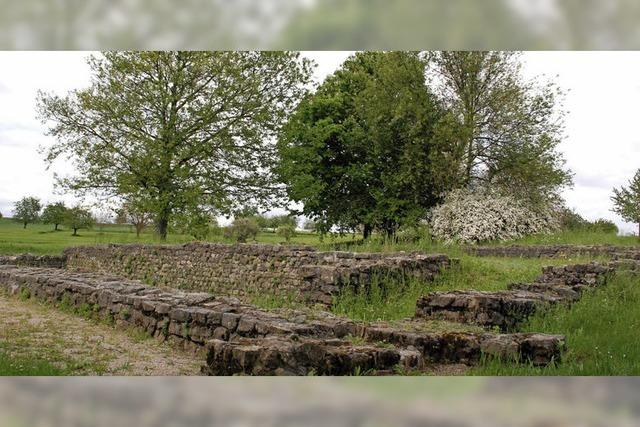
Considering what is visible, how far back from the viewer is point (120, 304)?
8984mm

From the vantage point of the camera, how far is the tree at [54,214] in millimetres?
8734

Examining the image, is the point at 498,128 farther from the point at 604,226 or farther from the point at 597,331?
the point at 597,331

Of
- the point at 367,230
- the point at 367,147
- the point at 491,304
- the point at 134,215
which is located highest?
the point at 367,147

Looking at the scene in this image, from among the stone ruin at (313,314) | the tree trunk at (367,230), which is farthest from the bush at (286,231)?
the stone ruin at (313,314)

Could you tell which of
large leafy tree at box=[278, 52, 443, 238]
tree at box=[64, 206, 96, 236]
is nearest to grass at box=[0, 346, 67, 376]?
tree at box=[64, 206, 96, 236]

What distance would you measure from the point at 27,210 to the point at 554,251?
40.5 ft

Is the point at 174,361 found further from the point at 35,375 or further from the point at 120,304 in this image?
the point at 120,304

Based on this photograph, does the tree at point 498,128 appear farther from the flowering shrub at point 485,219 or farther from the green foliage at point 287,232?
the green foliage at point 287,232

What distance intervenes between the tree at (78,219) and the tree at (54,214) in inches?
11.0

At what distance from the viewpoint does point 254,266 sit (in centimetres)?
1448

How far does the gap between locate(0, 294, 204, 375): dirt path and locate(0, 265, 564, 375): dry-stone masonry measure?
26 centimetres

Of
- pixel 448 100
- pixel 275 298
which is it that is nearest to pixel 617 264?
pixel 275 298

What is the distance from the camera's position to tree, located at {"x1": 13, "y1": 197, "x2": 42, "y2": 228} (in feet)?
25.2

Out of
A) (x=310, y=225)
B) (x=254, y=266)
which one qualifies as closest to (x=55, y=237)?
(x=254, y=266)
